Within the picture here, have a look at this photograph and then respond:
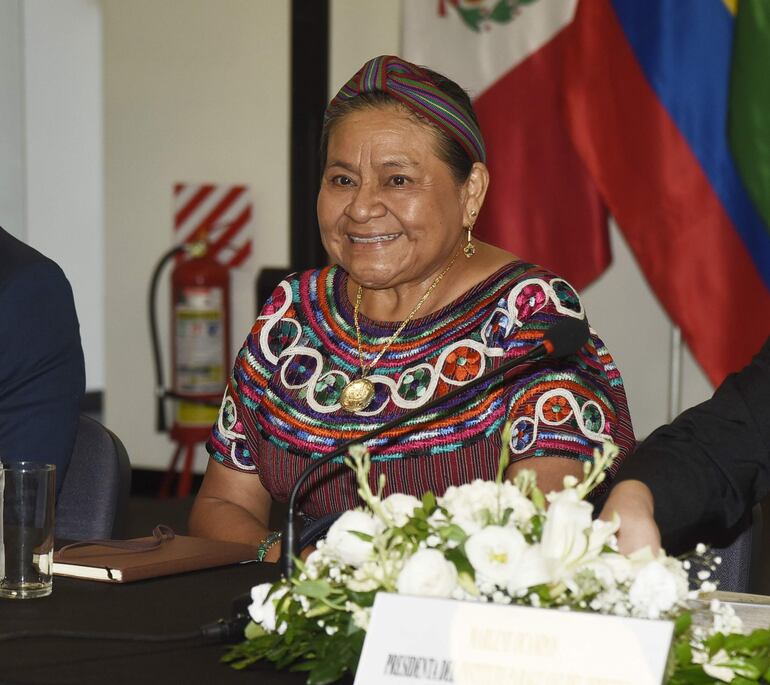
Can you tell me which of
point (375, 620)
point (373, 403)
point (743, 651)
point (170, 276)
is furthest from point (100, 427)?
point (170, 276)

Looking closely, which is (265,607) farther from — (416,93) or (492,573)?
(416,93)

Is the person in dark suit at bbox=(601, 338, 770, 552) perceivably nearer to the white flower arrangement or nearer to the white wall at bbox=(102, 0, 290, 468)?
the white flower arrangement

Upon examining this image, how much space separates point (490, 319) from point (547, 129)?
3.14 m

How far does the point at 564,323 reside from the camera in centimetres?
153

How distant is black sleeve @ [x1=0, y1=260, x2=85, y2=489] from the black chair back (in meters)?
0.03

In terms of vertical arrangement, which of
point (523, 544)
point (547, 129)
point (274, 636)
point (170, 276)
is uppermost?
point (547, 129)

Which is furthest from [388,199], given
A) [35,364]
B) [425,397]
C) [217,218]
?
[217,218]

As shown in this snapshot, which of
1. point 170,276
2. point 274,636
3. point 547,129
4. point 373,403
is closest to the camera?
point 274,636

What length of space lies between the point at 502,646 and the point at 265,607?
30 cm

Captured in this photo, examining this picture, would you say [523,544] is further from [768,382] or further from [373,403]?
[373,403]

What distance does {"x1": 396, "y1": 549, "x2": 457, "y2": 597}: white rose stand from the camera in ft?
3.93

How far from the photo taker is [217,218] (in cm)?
616

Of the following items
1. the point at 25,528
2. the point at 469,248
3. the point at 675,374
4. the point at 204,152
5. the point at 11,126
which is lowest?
the point at 25,528

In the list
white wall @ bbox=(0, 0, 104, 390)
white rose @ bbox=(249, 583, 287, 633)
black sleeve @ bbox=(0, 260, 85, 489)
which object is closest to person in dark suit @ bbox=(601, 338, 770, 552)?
white rose @ bbox=(249, 583, 287, 633)
